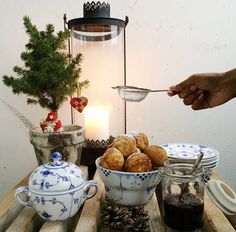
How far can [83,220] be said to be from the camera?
24.1 inches

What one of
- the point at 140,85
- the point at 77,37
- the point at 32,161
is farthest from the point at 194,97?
the point at 32,161

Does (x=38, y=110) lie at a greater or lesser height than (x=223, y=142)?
greater

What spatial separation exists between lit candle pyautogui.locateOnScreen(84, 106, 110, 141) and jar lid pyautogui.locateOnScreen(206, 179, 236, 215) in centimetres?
39

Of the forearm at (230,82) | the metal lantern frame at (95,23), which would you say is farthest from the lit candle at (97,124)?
the forearm at (230,82)

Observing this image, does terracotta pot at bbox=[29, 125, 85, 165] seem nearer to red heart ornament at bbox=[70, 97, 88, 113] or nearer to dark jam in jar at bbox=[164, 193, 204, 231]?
red heart ornament at bbox=[70, 97, 88, 113]

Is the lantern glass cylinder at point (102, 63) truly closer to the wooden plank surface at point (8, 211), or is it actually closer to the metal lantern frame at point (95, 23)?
the metal lantern frame at point (95, 23)

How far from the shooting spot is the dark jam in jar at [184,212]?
0.58 metres

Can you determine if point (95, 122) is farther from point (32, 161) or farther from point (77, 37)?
point (32, 161)

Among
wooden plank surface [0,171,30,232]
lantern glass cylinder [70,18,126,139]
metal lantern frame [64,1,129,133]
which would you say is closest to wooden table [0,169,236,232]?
wooden plank surface [0,171,30,232]

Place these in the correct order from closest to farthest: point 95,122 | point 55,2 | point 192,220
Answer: point 192,220, point 95,122, point 55,2

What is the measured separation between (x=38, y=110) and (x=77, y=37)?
35 centimetres

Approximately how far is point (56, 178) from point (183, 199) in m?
0.23

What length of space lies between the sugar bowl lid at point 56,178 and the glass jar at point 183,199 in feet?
0.55

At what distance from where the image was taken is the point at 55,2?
1157 mm
